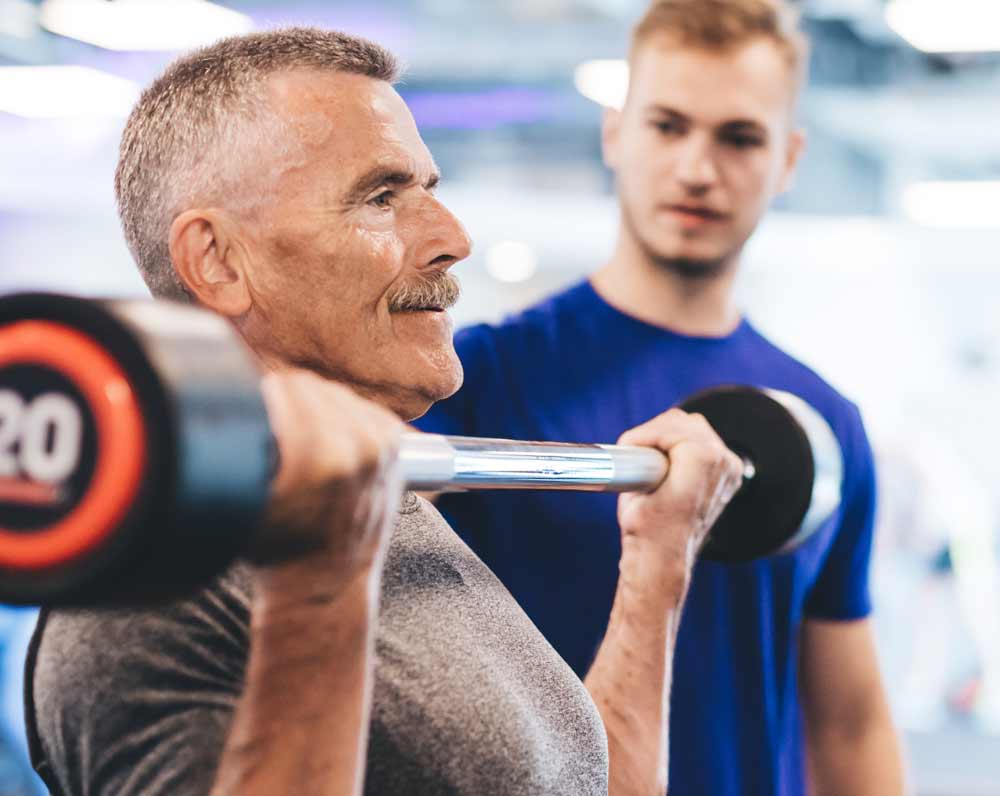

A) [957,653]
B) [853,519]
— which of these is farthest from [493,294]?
[853,519]

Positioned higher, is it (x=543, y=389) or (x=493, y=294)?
(x=493, y=294)

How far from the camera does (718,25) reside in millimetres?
1728

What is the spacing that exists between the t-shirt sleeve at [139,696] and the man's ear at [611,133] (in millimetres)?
1252

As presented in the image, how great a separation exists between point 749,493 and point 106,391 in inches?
39.9

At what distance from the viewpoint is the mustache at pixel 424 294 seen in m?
1.10

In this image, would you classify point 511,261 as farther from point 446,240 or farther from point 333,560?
point 333,560

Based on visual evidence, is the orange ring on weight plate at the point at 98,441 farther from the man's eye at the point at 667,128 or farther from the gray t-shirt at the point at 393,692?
the man's eye at the point at 667,128

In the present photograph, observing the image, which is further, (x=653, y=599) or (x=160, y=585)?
(x=653, y=599)

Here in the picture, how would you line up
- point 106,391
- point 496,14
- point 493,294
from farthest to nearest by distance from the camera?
point 493,294, point 496,14, point 106,391

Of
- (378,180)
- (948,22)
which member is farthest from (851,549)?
(948,22)

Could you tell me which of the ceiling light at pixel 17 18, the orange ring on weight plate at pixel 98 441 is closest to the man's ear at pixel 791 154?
the orange ring on weight plate at pixel 98 441

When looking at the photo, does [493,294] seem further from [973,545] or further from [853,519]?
[853,519]

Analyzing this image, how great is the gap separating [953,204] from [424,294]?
25.8ft

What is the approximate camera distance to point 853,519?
1665 millimetres
